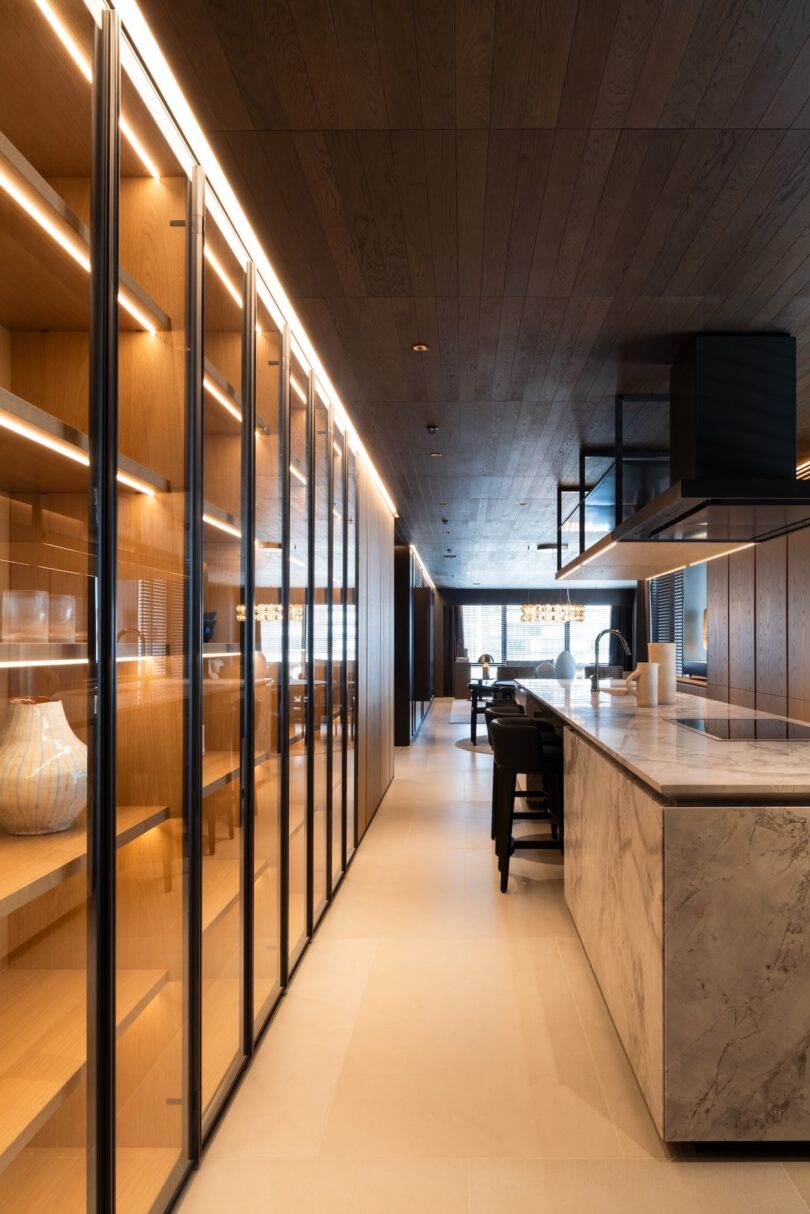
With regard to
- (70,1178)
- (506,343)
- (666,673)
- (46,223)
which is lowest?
(70,1178)

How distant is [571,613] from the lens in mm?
13719

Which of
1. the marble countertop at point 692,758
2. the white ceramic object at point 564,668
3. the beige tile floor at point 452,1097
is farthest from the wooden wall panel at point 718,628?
the beige tile floor at point 452,1097

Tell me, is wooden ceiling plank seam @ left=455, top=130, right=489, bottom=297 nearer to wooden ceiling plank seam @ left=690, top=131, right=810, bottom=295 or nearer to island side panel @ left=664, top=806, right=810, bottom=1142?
wooden ceiling plank seam @ left=690, top=131, right=810, bottom=295

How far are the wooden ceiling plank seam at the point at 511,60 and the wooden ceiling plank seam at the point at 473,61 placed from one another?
0.05 feet

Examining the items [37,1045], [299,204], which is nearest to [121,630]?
[37,1045]

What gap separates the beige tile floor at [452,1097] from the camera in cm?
201

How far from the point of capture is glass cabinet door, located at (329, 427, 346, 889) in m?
4.38

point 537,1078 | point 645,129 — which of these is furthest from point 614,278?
point 537,1078

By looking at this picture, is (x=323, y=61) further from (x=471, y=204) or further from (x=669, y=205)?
(x=669, y=205)

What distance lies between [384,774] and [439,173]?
5.57m

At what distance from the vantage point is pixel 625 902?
104 inches

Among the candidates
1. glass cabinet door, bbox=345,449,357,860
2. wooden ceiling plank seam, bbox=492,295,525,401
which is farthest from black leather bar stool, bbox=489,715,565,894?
wooden ceiling plank seam, bbox=492,295,525,401

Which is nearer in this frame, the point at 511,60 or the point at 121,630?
the point at 121,630

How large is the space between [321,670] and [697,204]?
2525mm
